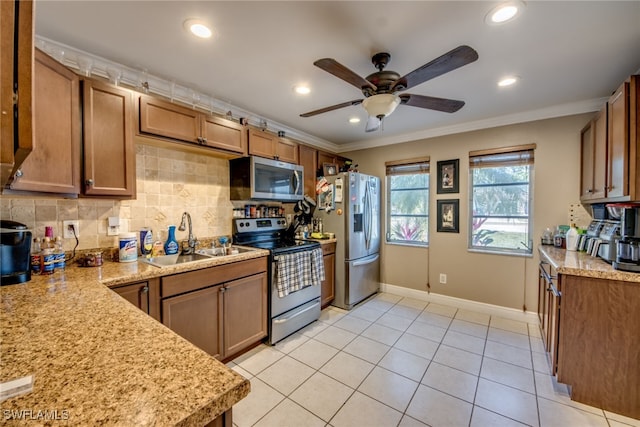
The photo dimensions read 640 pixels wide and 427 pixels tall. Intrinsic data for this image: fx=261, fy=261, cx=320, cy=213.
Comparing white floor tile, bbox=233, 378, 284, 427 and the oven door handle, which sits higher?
the oven door handle

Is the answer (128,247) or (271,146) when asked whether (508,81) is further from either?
(128,247)

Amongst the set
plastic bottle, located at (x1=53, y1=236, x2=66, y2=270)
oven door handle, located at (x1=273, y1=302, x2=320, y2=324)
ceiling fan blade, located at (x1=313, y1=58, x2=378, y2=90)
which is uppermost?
ceiling fan blade, located at (x1=313, y1=58, x2=378, y2=90)

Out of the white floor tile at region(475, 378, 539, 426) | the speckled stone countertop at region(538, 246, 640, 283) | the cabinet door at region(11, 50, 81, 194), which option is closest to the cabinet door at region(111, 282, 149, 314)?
the cabinet door at region(11, 50, 81, 194)

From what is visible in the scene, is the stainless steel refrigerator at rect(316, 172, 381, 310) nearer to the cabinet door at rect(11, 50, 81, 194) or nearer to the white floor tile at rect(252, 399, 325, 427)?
the white floor tile at rect(252, 399, 325, 427)

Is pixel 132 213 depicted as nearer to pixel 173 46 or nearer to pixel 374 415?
pixel 173 46

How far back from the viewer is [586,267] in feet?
5.69

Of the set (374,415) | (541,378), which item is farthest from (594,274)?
(374,415)

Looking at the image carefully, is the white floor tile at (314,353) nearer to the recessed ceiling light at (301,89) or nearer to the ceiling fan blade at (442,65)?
the ceiling fan blade at (442,65)

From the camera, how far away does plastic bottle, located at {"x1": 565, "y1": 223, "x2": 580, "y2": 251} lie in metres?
2.43

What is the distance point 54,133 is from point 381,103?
6.47ft

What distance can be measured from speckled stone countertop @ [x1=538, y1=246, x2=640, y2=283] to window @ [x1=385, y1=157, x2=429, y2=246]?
5.16 ft

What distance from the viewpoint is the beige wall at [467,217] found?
2.76 meters

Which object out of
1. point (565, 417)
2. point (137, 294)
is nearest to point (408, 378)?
point (565, 417)

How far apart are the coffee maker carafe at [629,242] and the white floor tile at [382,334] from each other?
5.73 ft
